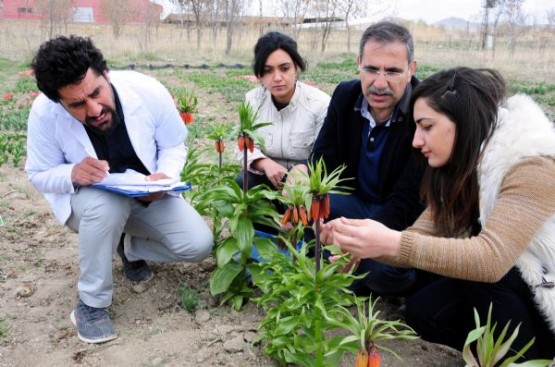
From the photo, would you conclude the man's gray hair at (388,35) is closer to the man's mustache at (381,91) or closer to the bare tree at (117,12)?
the man's mustache at (381,91)

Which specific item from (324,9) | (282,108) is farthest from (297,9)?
(282,108)

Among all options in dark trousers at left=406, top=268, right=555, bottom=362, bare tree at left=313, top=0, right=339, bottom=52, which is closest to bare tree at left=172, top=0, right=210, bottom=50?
bare tree at left=313, top=0, right=339, bottom=52

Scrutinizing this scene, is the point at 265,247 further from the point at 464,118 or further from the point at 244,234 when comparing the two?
the point at 464,118

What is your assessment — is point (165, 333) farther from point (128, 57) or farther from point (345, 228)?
point (128, 57)

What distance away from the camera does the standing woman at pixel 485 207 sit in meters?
1.97

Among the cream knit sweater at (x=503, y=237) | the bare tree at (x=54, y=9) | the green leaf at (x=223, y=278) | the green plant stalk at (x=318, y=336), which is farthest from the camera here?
the bare tree at (x=54, y=9)

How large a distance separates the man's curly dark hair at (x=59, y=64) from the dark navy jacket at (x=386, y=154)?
1390 millimetres

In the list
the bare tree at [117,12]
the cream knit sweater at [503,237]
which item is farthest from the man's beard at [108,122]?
the bare tree at [117,12]

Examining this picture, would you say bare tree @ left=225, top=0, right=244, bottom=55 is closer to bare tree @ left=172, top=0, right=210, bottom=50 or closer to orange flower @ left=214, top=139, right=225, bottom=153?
bare tree @ left=172, top=0, right=210, bottom=50

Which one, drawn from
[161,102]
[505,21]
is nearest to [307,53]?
[505,21]

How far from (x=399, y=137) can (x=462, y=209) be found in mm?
776

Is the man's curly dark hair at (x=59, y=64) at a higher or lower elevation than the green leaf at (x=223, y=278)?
higher

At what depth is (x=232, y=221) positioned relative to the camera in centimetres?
285

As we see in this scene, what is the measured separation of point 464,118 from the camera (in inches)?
82.4
